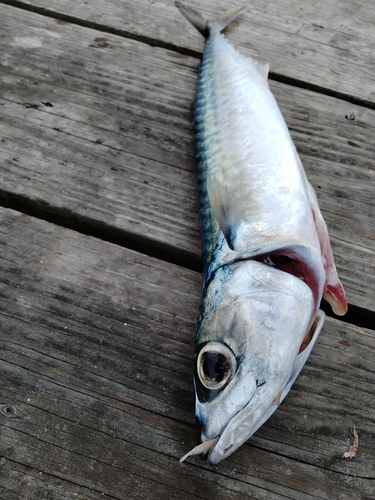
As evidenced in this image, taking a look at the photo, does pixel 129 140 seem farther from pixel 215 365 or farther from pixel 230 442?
pixel 230 442

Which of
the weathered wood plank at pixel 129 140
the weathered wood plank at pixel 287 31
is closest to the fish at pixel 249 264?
the weathered wood plank at pixel 129 140

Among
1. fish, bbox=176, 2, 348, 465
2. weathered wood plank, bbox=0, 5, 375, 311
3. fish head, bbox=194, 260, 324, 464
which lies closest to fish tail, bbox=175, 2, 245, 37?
weathered wood plank, bbox=0, 5, 375, 311

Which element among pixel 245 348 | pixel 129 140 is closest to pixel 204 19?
pixel 129 140

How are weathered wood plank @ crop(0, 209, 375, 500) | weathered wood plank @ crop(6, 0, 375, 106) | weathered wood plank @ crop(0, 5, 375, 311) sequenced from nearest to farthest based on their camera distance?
weathered wood plank @ crop(0, 209, 375, 500), weathered wood plank @ crop(0, 5, 375, 311), weathered wood plank @ crop(6, 0, 375, 106)

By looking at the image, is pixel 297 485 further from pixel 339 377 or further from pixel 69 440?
pixel 69 440

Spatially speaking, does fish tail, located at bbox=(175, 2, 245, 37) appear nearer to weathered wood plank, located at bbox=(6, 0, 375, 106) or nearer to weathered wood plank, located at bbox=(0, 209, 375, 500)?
weathered wood plank, located at bbox=(6, 0, 375, 106)
